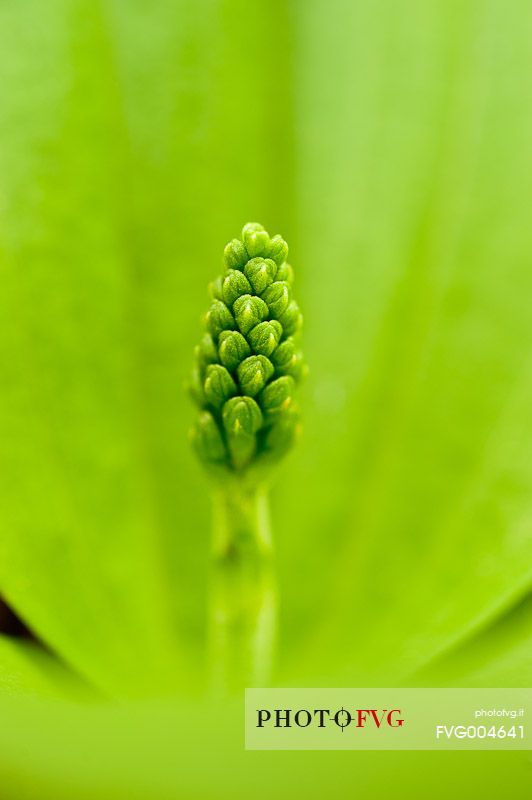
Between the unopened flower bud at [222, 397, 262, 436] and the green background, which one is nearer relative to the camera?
the unopened flower bud at [222, 397, 262, 436]

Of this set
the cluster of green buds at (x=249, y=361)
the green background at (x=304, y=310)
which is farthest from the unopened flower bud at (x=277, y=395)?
the green background at (x=304, y=310)

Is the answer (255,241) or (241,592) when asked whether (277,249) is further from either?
(241,592)

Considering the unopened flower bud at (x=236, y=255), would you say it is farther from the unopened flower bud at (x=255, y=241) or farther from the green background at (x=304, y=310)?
the green background at (x=304, y=310)

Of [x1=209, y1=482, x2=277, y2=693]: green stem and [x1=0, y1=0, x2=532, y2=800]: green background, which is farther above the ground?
[x1=0, y1=0, x2=532, y2=800]: green background

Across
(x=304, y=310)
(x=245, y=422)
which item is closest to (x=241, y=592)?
(x=245, y=422)

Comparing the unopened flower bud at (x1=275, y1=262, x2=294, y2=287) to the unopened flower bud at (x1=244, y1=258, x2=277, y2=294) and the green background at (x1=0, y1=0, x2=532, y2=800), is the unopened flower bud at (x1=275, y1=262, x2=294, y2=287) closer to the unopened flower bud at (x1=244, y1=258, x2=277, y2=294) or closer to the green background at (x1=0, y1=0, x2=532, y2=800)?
the unopened flower bud at (x1=244, y1=258, x2=277, y2=294)

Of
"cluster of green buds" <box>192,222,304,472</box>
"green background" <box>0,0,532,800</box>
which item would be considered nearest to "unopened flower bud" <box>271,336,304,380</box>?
"cluster of green buds" <box>192,222,304,472</box>

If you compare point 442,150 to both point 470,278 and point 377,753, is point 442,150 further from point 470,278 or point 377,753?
point 377,753

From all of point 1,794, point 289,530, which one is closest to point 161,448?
point 289,530
